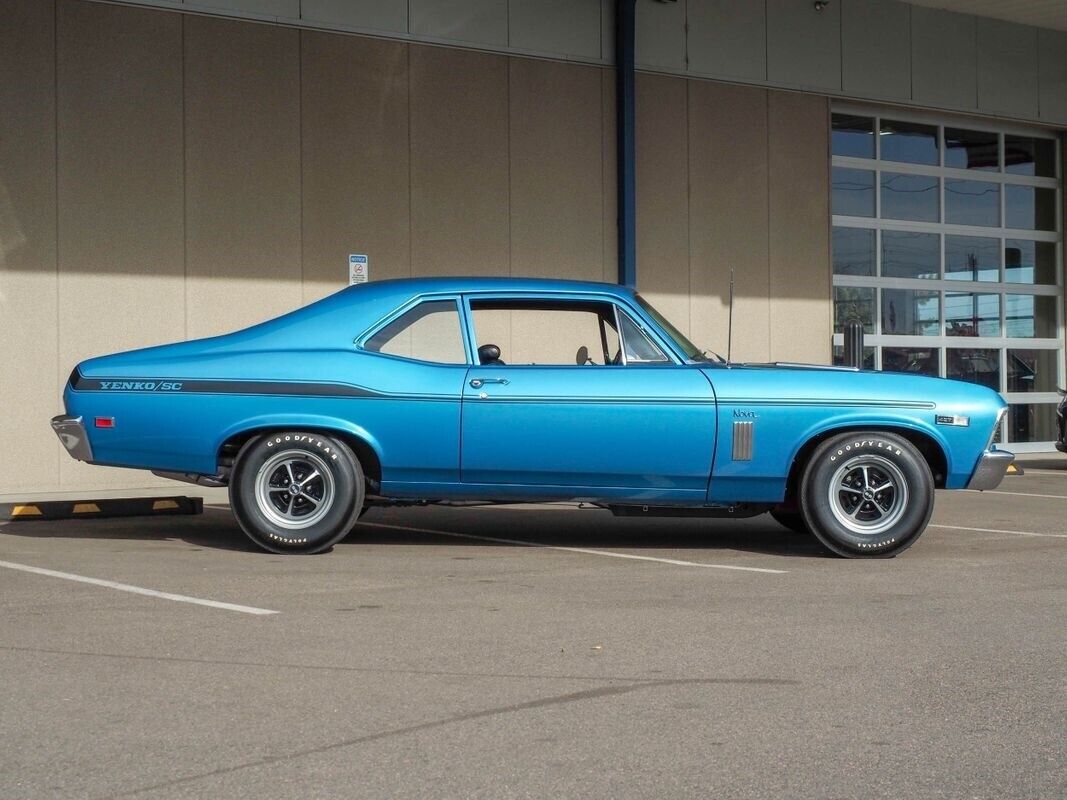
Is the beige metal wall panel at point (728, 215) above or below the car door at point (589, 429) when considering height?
above

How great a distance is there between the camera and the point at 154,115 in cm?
1361

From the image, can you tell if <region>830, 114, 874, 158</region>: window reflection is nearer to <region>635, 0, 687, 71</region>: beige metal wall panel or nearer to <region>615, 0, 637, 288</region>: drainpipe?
<region>635, 0, 687, 71</region>: beige metal wall panel

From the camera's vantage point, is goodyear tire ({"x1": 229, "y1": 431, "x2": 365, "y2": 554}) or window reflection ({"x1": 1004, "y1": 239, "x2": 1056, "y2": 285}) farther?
window reflection ({"x1": 1004, "y1": 239, "x2": 1056, "y2": 285})

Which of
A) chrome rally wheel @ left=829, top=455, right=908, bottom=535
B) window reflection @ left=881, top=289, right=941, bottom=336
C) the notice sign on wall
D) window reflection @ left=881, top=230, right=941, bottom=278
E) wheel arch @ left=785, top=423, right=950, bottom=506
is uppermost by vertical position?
window reflection @ left=881, top=230, right=941, bottom=278

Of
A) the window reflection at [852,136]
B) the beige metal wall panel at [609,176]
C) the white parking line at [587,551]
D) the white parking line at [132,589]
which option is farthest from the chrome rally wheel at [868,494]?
the window reflection at [852,136]

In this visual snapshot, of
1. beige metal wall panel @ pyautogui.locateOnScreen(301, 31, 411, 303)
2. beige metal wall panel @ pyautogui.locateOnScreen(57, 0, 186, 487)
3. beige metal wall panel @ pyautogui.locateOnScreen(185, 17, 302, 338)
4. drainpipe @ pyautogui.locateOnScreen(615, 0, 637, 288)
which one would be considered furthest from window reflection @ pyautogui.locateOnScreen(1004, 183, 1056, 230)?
beige metal wall panel @ pyautogui.locateOnScreen(57, 0, 186, 487)

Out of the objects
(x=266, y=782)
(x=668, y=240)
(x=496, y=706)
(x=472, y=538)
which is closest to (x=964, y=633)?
(x=496, y=706)

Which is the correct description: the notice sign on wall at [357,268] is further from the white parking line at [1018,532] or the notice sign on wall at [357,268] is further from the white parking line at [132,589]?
the white parking line at [132,589]

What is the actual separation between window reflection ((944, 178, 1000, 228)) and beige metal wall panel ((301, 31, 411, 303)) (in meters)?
8.09

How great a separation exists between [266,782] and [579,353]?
487 cm

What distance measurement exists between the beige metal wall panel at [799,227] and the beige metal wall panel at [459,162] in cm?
372

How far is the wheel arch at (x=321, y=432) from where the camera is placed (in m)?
7.79

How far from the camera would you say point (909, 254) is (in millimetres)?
18562

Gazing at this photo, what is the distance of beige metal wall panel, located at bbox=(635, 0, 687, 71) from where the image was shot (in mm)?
16344
